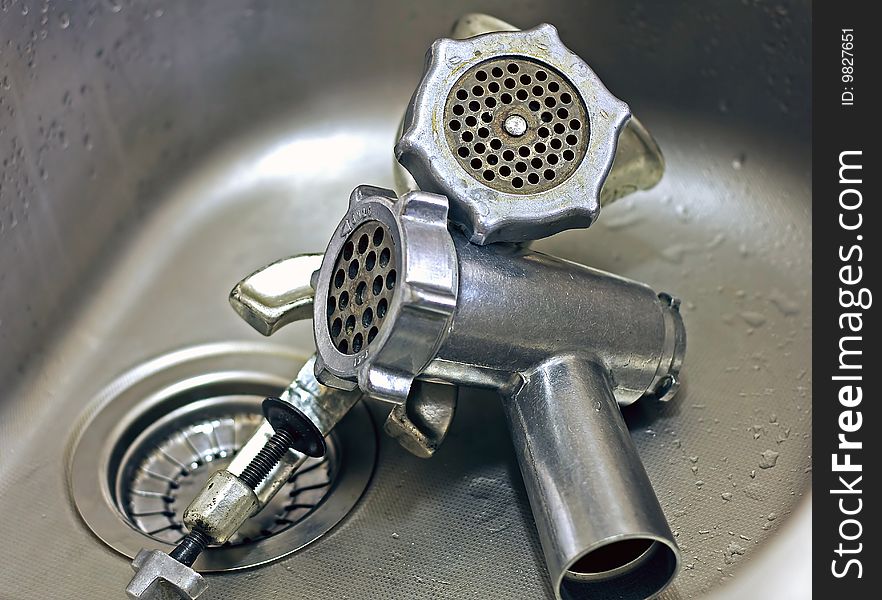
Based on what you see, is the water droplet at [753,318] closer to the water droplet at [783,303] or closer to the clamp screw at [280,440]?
the water droplet at [783,303]

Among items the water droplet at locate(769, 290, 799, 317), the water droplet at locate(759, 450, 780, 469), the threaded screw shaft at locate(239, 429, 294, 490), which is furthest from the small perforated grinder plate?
the water droplet at locate(769, 290, 799, 317)

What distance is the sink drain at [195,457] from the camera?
72 centimetres

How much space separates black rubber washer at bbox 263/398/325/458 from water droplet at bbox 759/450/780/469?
1.14 ft

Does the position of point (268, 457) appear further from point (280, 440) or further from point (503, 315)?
point (503, 315)

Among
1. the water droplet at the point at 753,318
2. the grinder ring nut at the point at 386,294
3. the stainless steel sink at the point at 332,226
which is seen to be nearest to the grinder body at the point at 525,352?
the grinder ring nut at the point at 386,294

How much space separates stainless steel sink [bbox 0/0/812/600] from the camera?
696 mm

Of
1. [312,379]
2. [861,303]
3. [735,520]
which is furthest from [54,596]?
[861,303]

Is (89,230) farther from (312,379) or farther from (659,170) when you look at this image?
(659,170)

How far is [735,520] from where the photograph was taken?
70 centimetres

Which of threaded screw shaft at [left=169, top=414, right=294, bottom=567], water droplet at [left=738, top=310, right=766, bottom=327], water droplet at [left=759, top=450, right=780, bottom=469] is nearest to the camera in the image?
threaded screw shaft at [left=169, top=414, right=294, bottom=567]

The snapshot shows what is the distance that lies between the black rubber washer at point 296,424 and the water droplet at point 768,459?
0.35 m

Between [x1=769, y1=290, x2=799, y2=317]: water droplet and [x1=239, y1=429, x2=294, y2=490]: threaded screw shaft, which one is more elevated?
[x1=239, y1=429, x2=294, y2=490]: threaded screw shaft

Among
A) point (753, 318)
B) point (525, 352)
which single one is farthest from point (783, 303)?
point (525, 352)

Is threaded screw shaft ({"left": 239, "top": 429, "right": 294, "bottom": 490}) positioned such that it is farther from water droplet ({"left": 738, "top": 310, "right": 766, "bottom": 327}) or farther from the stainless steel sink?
water droplet ({"left": 738, "top": 310, "right": 766, "bottom": 327})
